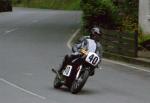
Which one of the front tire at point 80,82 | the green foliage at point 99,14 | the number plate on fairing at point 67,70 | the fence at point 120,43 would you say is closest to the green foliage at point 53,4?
the green foliage at point 99,14

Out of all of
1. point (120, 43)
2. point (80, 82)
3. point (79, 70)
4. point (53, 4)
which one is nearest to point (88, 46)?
point (79, 70)

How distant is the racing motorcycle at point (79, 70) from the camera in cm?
1550

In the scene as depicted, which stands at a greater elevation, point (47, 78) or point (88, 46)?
point (88, 46)

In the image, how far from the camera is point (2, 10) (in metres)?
68.2

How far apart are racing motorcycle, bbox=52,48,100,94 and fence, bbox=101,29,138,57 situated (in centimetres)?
829

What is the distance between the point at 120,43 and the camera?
25016mm

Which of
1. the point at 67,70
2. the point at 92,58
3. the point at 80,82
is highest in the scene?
the point at 92,58

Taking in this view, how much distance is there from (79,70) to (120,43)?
9.49m

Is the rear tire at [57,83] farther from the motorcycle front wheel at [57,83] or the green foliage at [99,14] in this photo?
the green foliage at [99,14]

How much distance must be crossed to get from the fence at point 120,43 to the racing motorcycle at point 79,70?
8.29 meters

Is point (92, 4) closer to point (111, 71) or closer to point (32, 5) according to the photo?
point (111, 71)

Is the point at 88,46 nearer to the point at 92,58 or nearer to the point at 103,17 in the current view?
the point at 92,58

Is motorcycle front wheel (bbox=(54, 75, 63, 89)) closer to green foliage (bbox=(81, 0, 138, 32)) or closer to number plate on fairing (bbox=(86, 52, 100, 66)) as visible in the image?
number plate on fairing (bbox=(86, 52, 100, 66))

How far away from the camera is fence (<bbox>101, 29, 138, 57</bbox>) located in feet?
79.2
